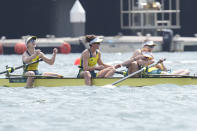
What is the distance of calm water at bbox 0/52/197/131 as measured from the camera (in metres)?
10.8

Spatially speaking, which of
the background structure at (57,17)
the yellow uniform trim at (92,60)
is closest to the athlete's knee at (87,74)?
the yellow uniform trim at (92,60)

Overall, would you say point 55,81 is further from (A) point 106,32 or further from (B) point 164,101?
(A) point 106,32

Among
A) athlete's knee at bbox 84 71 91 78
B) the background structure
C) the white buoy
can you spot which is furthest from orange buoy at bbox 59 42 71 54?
athlete's knee at bbox 84 71 91 78

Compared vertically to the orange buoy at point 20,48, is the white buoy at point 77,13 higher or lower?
higher

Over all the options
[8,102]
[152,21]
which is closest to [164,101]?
[8,102]

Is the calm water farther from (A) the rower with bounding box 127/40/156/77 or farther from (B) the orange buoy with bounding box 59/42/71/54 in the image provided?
(B) the orange buoy with bounding box 59/42/71/54

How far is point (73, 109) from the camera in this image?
1245cm

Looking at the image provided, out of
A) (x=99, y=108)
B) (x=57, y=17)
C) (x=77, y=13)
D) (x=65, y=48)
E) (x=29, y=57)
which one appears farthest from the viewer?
(x=57, y=17)

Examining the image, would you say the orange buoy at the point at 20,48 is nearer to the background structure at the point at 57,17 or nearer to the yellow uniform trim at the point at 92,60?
the background structure at the point at 57,17

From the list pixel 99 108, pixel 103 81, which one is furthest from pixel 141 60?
pixel 99 108

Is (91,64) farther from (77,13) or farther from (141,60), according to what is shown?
(77,13)

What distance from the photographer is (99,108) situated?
12.6 metres

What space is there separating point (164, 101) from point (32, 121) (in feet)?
11.0

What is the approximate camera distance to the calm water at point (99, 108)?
1075 centimetres
